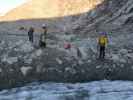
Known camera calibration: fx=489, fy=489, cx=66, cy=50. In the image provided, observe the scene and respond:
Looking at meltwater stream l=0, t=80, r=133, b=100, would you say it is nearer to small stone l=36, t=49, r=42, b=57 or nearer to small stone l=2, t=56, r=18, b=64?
small stone l=2, t=56, r=18, b=64

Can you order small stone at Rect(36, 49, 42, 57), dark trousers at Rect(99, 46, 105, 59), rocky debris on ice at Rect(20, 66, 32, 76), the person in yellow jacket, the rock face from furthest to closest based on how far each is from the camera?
the rock face
small stone at Rect(36, 49, 42, 57)
dark trousers at Rect(99, 46, 105, 59)
the person in yellow jacket
rocky debris on ice at Rect(20, 66, 32, 76)

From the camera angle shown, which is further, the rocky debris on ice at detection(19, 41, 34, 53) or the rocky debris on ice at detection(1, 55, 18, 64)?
the rocky debris on ice at detection(19, 41, 34, 53)

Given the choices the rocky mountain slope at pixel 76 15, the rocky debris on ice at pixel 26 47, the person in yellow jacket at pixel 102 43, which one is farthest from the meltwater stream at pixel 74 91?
the rocky mountain slope at pixel 76 15

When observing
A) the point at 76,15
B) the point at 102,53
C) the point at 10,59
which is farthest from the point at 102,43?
the point at 76,15

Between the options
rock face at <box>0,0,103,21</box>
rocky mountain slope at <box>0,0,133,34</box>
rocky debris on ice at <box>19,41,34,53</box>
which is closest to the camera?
rocky debris on ice at <box>19,41,34,53</box>

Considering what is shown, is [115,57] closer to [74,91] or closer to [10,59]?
[74,91]

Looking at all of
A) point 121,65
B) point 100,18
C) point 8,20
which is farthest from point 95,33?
point 8,20

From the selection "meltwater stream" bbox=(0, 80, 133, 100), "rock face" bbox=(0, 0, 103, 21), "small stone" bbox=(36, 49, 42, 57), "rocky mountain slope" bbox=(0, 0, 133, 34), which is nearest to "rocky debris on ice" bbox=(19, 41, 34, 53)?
"small stone" bbox=(36, 49, 42, 57)

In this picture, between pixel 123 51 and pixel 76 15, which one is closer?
pixel 123 51

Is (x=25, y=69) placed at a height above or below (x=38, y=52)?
below

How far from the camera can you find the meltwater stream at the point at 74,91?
24.0 metres

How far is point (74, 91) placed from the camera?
24.9 meters

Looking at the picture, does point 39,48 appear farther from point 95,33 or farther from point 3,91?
point 95,33

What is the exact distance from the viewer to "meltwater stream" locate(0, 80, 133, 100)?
23984 mm
